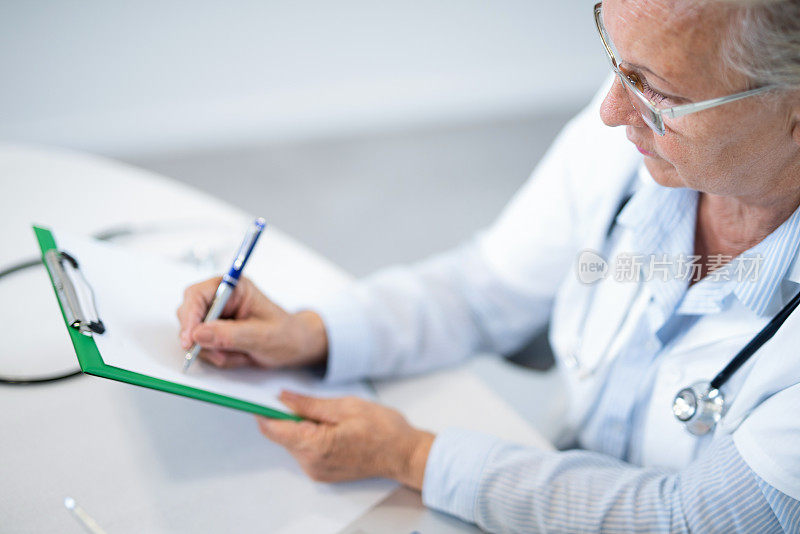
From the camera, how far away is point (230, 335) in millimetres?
859

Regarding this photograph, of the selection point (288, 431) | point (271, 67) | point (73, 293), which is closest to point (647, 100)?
point (288, 431)

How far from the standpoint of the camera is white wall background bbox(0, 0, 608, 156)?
2371 mm

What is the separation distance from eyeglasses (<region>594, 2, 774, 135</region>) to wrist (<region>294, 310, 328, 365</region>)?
52cm

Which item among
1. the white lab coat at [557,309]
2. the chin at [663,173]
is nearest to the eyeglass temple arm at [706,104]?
the chin at [663,173]

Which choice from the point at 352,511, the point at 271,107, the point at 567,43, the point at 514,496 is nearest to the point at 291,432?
the point at 352,511

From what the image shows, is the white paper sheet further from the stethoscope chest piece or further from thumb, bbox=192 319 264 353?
the stethoscope chest piece

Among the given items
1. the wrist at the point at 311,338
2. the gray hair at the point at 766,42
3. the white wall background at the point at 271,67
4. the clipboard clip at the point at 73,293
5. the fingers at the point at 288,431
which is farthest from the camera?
the white wall background at the point at 271,67

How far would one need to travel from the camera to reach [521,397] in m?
2.05

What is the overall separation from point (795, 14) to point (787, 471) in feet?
1.46

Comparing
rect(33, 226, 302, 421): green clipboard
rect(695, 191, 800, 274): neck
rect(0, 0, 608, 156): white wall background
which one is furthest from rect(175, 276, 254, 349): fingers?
rect(0, 0, 608, 156): white wall background

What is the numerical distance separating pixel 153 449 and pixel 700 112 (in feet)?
2.41

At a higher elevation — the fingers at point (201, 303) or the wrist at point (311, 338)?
the fingers at point (201, 303)

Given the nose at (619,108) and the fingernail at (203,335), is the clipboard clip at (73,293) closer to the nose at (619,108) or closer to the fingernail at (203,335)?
the fingernail at (203,335)

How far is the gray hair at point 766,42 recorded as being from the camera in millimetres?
598
